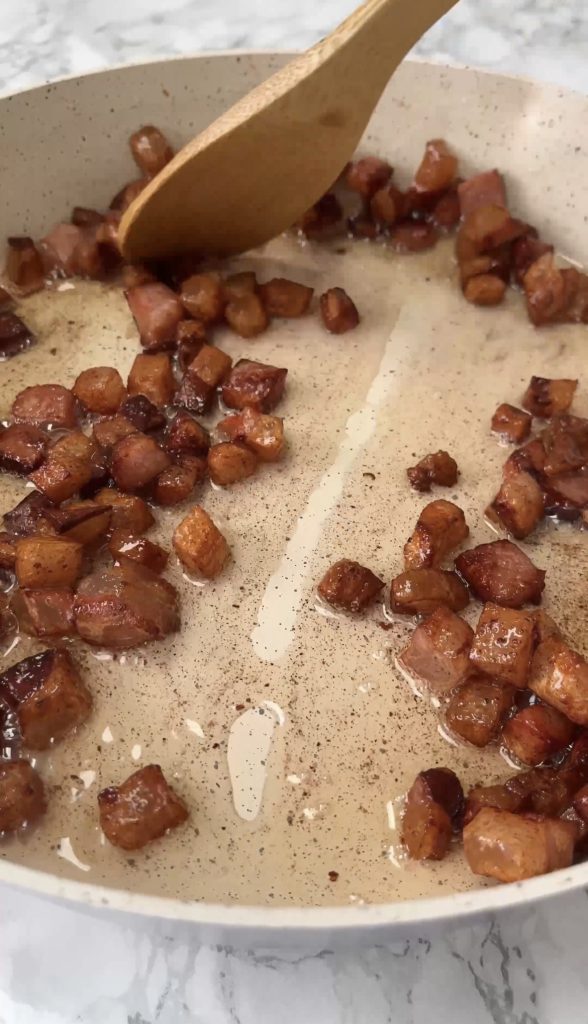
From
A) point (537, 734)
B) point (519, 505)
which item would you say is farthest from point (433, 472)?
point (537, 734)

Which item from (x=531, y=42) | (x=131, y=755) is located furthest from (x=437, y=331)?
(x=531, y=42)

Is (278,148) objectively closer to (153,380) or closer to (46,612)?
(153,380)

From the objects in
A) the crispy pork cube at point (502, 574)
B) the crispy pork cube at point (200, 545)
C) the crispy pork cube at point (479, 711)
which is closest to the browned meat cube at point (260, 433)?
the crispy pork cube at point (200, 545)

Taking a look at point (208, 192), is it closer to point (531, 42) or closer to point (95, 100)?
point (95, 100)

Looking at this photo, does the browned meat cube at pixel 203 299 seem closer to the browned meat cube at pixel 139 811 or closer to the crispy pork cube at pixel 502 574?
the crispy pork cube at pixel 502 574

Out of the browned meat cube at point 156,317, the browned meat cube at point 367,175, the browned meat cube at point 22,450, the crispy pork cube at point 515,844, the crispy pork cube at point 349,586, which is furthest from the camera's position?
the browned meat cube at point 367,175
